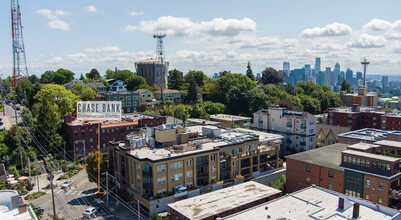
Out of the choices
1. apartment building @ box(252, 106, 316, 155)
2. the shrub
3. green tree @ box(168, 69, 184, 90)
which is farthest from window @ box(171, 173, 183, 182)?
green tree @ box(168, 69, 184, 90)

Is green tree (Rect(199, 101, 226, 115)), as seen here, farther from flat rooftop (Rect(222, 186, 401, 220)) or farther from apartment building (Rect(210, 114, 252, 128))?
flat rooftop (Rect(222, 186, 401, 220))

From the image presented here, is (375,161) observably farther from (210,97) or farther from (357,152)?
(210,97)

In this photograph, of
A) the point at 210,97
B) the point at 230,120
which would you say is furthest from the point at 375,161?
the point at 210,97

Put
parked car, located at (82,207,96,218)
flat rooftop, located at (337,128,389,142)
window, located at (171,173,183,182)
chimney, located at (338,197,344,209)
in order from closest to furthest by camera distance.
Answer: chimney, located at (338,197,344,209) → parked car, located at (82,207,96,218) → window, located at (171,173,183,182) → flat rooftop, located at (337,128,389,142)

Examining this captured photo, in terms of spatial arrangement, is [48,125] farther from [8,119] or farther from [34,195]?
[8,119]

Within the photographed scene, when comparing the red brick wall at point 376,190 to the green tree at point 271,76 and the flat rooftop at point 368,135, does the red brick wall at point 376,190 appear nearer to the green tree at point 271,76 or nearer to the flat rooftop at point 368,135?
the flat rooftop at point 368,135

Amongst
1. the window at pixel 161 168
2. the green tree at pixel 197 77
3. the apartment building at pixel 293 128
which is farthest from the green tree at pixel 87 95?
the window at pixel 161 168
